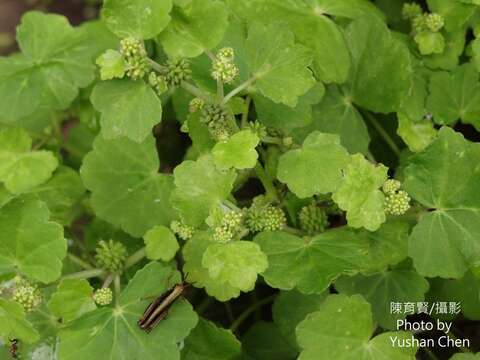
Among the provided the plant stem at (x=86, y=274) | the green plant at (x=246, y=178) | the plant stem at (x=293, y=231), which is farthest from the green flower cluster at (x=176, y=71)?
the plant stem at (x=86, y=274)

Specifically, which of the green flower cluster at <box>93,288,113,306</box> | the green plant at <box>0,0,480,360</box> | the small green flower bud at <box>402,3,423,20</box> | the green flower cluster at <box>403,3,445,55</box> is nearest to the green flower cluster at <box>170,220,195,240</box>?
the green plant at <box>0,0,480,360</box>

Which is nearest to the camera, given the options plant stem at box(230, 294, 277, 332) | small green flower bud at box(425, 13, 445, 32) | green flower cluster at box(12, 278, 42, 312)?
green flower cluster at box(12, 278, 42, 312)

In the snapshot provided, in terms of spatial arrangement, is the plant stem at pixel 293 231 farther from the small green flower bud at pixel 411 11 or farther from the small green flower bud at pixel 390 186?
the small green flower bud at pixel 411 11

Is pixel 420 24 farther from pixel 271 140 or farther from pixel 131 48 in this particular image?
pixel 131 48

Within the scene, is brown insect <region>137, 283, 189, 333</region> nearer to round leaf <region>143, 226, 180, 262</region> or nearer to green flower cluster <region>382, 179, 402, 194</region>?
round leaf <region>143, 226, 180, 262</region>

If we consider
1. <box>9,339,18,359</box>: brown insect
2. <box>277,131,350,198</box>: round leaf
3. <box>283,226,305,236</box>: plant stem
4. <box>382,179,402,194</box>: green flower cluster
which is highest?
<box>277,131,350,198</box>: round leaf

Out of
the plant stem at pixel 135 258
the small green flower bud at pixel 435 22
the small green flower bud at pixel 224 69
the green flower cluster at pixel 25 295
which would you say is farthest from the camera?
the small green flower bud at pixel 435 22

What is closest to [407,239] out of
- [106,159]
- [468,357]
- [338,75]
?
[468,357]
